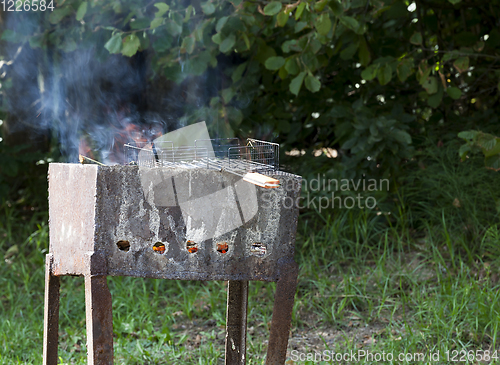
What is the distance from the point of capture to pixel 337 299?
11.2 ft

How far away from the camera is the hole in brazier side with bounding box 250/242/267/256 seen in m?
1.79

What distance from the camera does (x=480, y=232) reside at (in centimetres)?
367

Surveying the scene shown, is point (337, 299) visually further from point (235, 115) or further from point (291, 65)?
point (291, 65)

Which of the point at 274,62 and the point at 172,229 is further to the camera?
the point at 274,62

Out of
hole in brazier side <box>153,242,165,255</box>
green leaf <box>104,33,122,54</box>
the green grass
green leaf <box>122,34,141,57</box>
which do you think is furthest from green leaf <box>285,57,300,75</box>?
hole in brazier side <box>153,242,165,255</box>

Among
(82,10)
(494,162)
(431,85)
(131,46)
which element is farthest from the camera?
(431,85)

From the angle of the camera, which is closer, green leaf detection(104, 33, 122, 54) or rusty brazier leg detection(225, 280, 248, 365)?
rusty brazier leg detection(225, 280, 248, 365)

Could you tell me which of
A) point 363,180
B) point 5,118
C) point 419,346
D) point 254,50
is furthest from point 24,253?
point 419,346

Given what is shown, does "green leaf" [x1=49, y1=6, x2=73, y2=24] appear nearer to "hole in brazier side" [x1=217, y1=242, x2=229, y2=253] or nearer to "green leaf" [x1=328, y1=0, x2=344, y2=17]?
"green leaf" [x1=328, y1=0, x2=344, y2=17]

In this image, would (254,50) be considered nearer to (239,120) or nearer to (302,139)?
(239,120)

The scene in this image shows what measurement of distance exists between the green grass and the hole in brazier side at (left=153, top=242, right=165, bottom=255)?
128 cm

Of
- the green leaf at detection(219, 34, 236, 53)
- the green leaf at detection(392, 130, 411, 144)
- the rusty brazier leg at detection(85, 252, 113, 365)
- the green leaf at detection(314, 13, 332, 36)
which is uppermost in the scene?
the green leaf at detection(314, 13, 332, 36)

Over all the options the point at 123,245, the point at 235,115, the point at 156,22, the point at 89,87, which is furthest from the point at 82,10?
the point at 123,245

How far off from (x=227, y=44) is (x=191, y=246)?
5.52 feet
